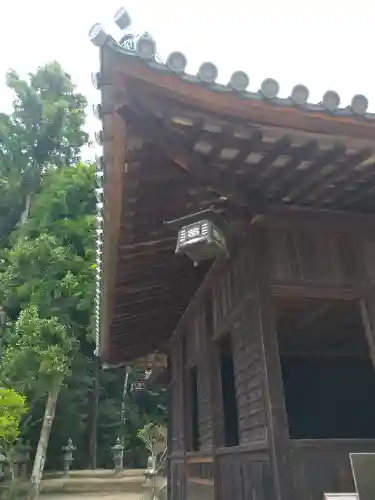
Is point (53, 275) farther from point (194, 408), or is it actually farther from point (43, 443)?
point (194, 408)

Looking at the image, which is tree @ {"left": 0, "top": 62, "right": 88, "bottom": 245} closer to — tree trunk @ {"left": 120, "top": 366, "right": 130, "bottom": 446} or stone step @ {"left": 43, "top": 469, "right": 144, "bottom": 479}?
tree trunk @ {"left": 120, "top": 366, "right": 130, "bottom": 446}

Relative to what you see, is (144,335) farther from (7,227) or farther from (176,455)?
(7,227)

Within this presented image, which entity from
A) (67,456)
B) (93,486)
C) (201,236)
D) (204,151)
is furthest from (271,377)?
(67,456)

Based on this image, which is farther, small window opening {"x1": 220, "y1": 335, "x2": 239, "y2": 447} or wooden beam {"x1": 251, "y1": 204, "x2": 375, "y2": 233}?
small window opening {"x1": 220, "y1": 335, "x2": 239, "y2": 447}

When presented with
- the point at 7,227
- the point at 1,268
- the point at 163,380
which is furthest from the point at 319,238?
the point at 7,227

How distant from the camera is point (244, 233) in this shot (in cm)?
372

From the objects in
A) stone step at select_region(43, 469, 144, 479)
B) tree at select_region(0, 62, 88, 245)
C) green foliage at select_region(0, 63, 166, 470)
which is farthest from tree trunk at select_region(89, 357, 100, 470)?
tree at select_region(0, 62, 88, 245)

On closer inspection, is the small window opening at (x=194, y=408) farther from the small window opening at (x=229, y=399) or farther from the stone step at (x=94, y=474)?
the stone step at (x=94, y=474)

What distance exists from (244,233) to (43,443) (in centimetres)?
1521

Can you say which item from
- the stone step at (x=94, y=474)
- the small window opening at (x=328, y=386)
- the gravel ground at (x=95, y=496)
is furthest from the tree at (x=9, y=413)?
the small window opening at (x=328, y=386)

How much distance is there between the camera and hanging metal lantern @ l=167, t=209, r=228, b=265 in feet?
10.9

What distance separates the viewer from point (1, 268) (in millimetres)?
22719

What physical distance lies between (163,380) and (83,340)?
1288cm

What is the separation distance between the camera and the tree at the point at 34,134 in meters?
25.2
